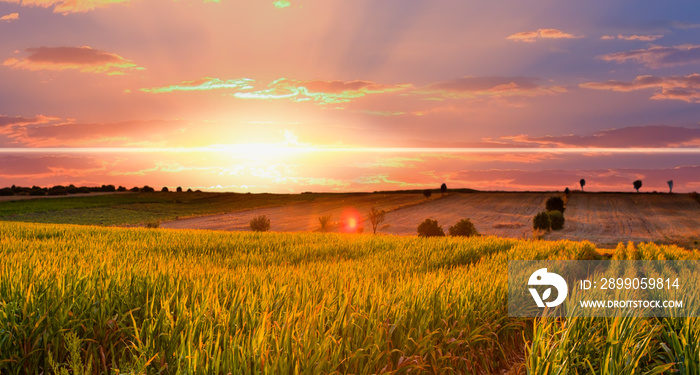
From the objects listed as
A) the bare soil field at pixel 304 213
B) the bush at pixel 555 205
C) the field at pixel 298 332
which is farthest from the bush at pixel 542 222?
the field at pixel 298 332

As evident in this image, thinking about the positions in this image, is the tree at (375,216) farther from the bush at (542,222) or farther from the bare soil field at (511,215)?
the bush at (542,222)

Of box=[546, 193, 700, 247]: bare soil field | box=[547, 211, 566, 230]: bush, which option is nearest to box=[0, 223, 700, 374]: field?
box=[546, 193, 700, 247]: bare soil field

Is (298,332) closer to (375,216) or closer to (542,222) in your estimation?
(375,216)

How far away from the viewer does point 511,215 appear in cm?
6288

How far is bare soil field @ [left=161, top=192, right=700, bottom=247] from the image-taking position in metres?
50.8

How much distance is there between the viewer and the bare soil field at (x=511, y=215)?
50.8 m

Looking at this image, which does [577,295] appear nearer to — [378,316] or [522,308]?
[522,308]

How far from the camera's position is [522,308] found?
6.39 meters

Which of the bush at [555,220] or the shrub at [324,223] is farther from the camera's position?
the bush at [555,220]

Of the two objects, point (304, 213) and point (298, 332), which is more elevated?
point (298, 332)

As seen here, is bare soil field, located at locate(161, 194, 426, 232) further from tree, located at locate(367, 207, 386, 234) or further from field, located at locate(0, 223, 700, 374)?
field, located at locate(0, 223, 700, 374)

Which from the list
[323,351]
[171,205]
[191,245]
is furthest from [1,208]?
[323,351]

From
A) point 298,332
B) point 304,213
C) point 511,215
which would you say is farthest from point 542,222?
point 298,332

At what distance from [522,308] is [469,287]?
3.83ft
